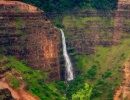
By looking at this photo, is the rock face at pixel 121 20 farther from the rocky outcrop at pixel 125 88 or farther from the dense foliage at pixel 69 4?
the rocky outcrop at pixel 125 88

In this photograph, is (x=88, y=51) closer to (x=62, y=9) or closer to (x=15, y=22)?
(x=62, y=9)

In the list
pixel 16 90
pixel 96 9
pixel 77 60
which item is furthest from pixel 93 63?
pixel 16 90

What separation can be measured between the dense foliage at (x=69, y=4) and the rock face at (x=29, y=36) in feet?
21.9

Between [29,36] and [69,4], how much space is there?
44.7 ft

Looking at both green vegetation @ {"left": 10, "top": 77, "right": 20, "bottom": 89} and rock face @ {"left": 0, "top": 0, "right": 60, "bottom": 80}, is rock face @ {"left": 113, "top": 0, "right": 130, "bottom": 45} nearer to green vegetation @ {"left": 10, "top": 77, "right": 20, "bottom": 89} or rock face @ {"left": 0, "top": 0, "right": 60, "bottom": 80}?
rock face @ {"left": 0, "top": 0, "right": 60, "bottom": 80}

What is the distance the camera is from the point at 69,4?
110 meters

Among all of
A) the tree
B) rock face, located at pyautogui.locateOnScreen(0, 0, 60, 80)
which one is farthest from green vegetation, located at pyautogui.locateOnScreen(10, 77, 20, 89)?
the tree

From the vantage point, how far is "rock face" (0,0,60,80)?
97.6 metres

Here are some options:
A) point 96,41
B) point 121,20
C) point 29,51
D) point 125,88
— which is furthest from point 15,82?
point 121,20

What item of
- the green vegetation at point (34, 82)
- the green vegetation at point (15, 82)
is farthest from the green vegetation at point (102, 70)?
the green vegetation at point (15, 82)

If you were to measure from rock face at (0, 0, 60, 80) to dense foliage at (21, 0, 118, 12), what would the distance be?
6665 millimetres

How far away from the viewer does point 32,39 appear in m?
99.0

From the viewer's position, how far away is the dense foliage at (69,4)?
107938 mm

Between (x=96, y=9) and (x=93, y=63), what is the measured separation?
29.6 feet
